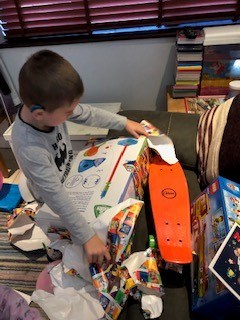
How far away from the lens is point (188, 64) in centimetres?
135

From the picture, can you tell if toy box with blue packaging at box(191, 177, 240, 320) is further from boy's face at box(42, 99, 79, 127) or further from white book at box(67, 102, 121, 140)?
white book at box(67, 102, 121, 140)

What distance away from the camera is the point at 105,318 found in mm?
756

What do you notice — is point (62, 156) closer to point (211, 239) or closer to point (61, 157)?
point (61, 157)

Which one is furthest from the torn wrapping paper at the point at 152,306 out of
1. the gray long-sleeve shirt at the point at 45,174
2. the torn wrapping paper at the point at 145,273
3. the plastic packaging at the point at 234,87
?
the plastic packaging at the point at 234,87

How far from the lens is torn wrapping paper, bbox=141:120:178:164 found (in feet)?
3.51

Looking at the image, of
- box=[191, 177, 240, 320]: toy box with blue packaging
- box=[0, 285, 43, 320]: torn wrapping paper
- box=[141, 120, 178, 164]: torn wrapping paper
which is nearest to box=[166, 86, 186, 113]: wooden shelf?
box=[141, 120, 178, 164]: torn wrapping paper

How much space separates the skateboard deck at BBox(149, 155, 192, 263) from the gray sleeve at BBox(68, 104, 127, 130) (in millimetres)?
213

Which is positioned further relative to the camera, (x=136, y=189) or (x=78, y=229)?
(x=136, y=189)

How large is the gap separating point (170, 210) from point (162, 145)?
304 millimetres

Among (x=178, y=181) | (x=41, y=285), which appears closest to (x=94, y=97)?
(x=178, y=181)

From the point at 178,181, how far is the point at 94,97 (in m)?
1.02

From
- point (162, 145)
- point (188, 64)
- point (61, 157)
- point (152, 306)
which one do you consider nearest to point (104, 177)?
point (61, 157)

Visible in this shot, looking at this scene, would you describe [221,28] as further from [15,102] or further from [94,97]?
[15,102]

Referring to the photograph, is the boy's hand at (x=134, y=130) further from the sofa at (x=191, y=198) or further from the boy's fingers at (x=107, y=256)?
the boy's fingers at (x=107, y=256)
